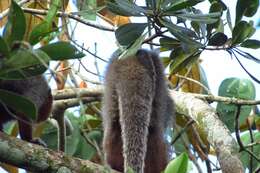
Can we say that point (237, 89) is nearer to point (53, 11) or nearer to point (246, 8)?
point (246, 8)

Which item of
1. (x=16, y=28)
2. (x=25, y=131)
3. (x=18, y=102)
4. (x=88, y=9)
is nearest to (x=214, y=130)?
(x=88, y=9)

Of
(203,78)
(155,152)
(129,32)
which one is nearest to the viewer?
(129,32)

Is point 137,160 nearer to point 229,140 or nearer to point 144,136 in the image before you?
point 144,136

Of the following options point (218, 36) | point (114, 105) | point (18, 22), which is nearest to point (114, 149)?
point (114, 105)

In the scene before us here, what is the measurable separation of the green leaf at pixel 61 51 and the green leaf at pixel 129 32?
2.55 feet

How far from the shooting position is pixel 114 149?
4.31m

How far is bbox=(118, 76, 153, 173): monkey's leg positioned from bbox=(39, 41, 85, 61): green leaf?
1.15m

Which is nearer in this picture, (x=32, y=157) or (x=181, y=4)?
(x=32, y=157)

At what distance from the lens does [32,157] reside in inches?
121

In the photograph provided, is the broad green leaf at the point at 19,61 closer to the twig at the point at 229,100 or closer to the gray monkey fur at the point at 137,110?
the gray monkey fur at the point at 137,110

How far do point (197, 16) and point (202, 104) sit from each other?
87 cm

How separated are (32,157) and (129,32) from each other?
96cm

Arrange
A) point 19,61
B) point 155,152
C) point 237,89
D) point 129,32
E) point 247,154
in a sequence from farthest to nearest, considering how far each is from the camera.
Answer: point 237,89 → point 247,154 → point 155,152 → point 129,32 → point 19,61

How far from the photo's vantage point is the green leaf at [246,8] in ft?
12.6
